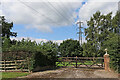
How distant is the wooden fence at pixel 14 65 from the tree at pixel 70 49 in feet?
66.9

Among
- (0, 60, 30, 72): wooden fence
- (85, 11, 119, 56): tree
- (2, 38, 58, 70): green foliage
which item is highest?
(85, 11, 119, 56): tree

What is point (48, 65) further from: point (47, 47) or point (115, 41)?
point (115, 41)

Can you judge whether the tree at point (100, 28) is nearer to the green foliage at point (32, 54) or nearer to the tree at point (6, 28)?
the green foliage at point (32, 54)

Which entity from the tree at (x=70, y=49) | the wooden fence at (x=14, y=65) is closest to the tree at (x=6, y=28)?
the tree at (x=70, y=49)

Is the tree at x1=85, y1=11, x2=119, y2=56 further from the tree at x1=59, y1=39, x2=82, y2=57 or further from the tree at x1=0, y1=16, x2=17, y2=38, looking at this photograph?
the tree at x1=0, y1=16, x2=17, y2=38

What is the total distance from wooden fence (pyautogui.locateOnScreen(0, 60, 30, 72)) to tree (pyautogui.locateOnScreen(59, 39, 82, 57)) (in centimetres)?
2039

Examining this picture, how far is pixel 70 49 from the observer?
33.2 metres

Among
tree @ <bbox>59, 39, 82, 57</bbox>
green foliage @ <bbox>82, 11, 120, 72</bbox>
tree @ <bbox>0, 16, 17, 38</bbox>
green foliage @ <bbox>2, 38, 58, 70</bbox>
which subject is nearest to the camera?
green foliage @ <bbox>2, 38, 58, 70</bbox>

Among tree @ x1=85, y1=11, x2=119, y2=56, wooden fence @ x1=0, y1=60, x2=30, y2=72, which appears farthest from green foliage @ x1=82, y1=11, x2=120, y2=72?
wooden fence @ x1=0, y1=60, x2=30, y2=72

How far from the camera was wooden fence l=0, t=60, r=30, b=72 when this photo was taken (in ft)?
43.7

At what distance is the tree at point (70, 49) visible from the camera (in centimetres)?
3305

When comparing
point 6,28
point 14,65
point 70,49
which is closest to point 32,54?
point 14,65

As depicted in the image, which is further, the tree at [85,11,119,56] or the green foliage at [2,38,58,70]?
the tree at [85,11,119,56]

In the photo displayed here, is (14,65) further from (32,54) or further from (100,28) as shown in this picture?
(100,28)
